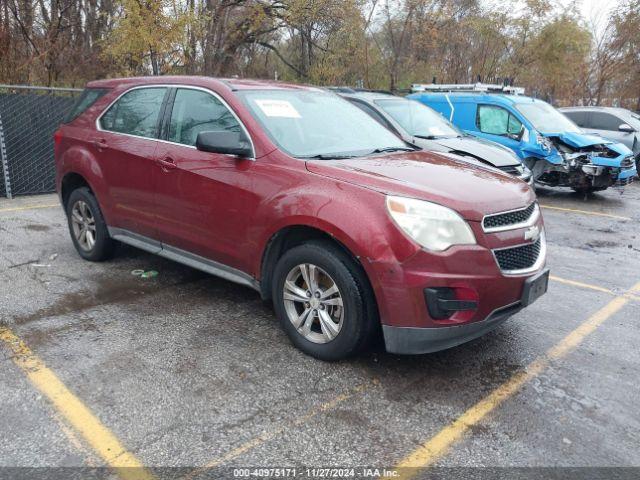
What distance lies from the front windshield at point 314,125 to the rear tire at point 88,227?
6.82ft

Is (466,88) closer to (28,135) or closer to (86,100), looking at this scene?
(86,100)

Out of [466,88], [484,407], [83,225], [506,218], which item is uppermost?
[466,88]

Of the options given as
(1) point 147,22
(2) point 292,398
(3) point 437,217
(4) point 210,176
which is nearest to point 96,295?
(4) point 210,176

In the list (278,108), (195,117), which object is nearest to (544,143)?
(278,108)

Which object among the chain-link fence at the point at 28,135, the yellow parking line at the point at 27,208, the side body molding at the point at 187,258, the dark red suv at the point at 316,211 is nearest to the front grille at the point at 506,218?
the dark red suv at the point at 316,211

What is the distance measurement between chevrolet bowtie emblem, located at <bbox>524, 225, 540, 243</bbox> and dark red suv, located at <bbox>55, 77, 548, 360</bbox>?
15mm

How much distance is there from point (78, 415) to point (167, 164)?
6.63ft

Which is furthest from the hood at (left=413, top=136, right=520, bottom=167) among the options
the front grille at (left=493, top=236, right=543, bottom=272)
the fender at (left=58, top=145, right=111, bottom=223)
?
the fender at (left=58, top=145, right=111, bottom=223)

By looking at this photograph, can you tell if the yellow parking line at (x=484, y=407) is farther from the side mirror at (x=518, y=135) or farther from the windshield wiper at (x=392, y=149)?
the side mirror at (x=518, y=135)

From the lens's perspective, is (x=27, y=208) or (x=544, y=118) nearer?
(x=27, y=208)

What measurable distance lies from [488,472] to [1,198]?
8.84 m

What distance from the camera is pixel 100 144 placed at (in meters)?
4.77

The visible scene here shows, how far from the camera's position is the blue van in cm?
932

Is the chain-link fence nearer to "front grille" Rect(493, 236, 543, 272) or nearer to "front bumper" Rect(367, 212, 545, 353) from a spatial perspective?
"front bumper" Rect(367, 212, 545, 353)
